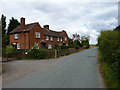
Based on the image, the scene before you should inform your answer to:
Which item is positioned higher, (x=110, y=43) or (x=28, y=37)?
(x=28, y=37)

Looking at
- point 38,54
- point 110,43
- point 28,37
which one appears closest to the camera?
point 110,43

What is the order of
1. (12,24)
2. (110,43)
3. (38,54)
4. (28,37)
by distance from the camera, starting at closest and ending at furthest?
(110,43), (38,54), (28,37), (12,24)

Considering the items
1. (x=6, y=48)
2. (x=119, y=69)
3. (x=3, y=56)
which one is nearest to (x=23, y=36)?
(x=6, y=48)

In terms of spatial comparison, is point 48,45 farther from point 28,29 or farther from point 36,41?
point 28,29

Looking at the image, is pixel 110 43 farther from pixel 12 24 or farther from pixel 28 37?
pixel 12 24

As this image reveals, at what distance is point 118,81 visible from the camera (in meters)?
6.53

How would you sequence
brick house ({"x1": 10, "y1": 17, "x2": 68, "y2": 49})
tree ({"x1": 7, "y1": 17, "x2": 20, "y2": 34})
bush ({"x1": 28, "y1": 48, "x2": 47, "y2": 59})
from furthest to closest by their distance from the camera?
tree ({"x1": 7, "y1": 17, "x2": 20, "y2": 34}) < brick house ({"x1": 10, "y1": 17, "x2": 68, "y2": 49}) < bush ({"x1": 28, "y1": 48, "x2": 47, "y2": 59})

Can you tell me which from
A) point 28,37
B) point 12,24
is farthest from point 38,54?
point 12,24

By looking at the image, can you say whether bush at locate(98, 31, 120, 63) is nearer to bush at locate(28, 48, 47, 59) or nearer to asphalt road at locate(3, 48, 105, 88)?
asphalt road at locate(3, 48, 105, 88)

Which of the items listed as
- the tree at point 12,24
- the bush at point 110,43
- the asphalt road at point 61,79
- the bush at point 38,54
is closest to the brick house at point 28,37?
the bush at point 38,54

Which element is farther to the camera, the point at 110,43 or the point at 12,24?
the point at 12,24

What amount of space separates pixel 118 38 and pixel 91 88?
6749 millimetres

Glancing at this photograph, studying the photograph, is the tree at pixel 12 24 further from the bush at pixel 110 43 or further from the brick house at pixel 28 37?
the bush at pixel 110 43

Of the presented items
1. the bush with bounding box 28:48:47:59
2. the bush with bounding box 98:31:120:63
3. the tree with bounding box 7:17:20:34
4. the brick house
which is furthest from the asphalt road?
the tree with bounding box 7:17:20:34
